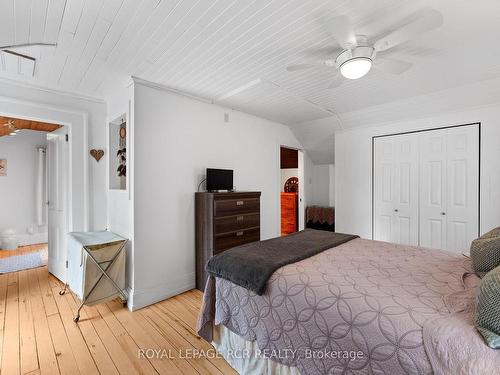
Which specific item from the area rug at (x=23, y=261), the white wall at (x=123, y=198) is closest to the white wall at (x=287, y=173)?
the white wall at (x=123, y=198)

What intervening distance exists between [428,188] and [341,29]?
2919mm

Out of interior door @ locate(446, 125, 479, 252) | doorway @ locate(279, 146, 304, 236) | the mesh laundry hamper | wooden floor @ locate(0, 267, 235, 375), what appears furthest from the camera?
doorway @ locate(279, 146, 304, 236)

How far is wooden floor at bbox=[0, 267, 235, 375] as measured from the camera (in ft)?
5.90

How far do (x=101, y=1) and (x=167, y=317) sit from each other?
8.66ft

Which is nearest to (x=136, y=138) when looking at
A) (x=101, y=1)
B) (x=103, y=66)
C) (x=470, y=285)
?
(x=103, y=66)

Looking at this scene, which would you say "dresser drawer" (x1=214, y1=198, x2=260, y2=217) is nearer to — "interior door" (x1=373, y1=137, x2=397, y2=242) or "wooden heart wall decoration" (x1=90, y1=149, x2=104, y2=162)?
"wooden heart wall decoration" (x1=90, y1=149, x2=104, y2=162)

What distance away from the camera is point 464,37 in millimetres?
1897

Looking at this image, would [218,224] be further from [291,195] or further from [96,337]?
[291,195]

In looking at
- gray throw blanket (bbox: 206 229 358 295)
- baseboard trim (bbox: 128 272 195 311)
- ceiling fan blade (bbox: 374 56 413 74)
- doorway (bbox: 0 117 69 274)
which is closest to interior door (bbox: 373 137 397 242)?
gray throw blanket (bbox: 206 229 358 295)

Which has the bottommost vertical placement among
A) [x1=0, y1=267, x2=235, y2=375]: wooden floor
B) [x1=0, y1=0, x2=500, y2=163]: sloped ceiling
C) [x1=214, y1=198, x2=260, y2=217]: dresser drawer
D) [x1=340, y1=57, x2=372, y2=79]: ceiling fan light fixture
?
[x1=0, y1=267, x2=235, y2=375]: wooden floor

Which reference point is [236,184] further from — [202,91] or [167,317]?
[167,317]

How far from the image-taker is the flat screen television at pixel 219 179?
10.5 feet

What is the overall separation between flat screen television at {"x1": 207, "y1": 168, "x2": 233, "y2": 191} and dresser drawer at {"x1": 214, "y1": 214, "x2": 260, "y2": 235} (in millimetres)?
460

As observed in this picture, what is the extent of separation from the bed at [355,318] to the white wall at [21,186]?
209 inches
